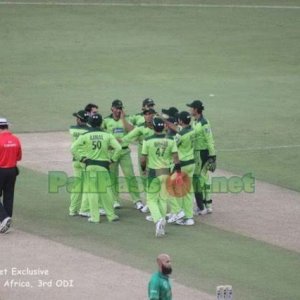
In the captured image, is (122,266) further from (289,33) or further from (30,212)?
(289,33)

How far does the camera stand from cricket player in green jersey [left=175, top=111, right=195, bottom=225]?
22.4 metres

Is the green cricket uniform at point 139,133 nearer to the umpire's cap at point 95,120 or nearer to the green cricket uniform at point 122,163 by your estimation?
the green cricket uniform at point 122,163

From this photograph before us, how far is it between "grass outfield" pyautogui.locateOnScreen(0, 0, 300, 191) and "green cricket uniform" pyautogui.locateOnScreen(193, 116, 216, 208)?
274 centimetres

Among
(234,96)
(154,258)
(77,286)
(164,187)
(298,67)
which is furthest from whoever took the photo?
(298,67)

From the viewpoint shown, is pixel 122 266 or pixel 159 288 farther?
pixel 122 266

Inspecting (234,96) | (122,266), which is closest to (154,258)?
(122,266)

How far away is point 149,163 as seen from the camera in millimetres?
22000

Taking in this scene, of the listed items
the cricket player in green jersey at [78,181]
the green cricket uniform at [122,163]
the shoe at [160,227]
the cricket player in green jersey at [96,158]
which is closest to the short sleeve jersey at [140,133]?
the green cricket uniform at [122,163]

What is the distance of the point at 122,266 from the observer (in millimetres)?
19562

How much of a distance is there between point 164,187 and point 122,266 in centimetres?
266

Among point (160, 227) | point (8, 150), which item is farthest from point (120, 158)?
point (8, 150)

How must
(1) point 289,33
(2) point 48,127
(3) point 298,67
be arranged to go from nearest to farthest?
(2) point 48,127 < (3) point 298,67 < (1) point 289,33

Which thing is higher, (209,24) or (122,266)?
(209,24)

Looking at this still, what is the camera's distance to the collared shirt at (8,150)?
21484mm
